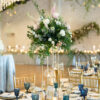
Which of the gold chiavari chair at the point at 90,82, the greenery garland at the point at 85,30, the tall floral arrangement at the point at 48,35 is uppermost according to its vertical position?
the greenery garland at the point at 85,30

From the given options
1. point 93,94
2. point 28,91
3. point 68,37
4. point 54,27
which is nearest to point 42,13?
point 54,27

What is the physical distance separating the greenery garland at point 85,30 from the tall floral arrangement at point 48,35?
28.4 ft

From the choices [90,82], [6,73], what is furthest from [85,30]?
[90,82]

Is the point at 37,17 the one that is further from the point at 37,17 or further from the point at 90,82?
the point at 90,82

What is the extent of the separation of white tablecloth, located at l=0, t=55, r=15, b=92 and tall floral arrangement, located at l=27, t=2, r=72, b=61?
2504 mm

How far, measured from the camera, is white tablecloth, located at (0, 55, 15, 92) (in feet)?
17.2

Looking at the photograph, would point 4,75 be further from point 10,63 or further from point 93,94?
point 93,94

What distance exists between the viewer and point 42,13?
3041 mm

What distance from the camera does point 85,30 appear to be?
11.7 metres

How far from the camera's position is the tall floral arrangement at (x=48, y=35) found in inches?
114

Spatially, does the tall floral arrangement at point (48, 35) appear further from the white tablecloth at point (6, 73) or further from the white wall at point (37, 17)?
the white wall at point (37, 17)

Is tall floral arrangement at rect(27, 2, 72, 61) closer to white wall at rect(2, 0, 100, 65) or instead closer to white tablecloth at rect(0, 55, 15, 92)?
white tablecloth at rect(0, 55, 15, 92)

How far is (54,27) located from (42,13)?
0.27 m

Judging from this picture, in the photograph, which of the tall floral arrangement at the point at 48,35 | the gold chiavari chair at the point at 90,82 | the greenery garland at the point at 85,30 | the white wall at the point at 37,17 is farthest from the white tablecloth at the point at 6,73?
the greenery garland at the point at 85,30
